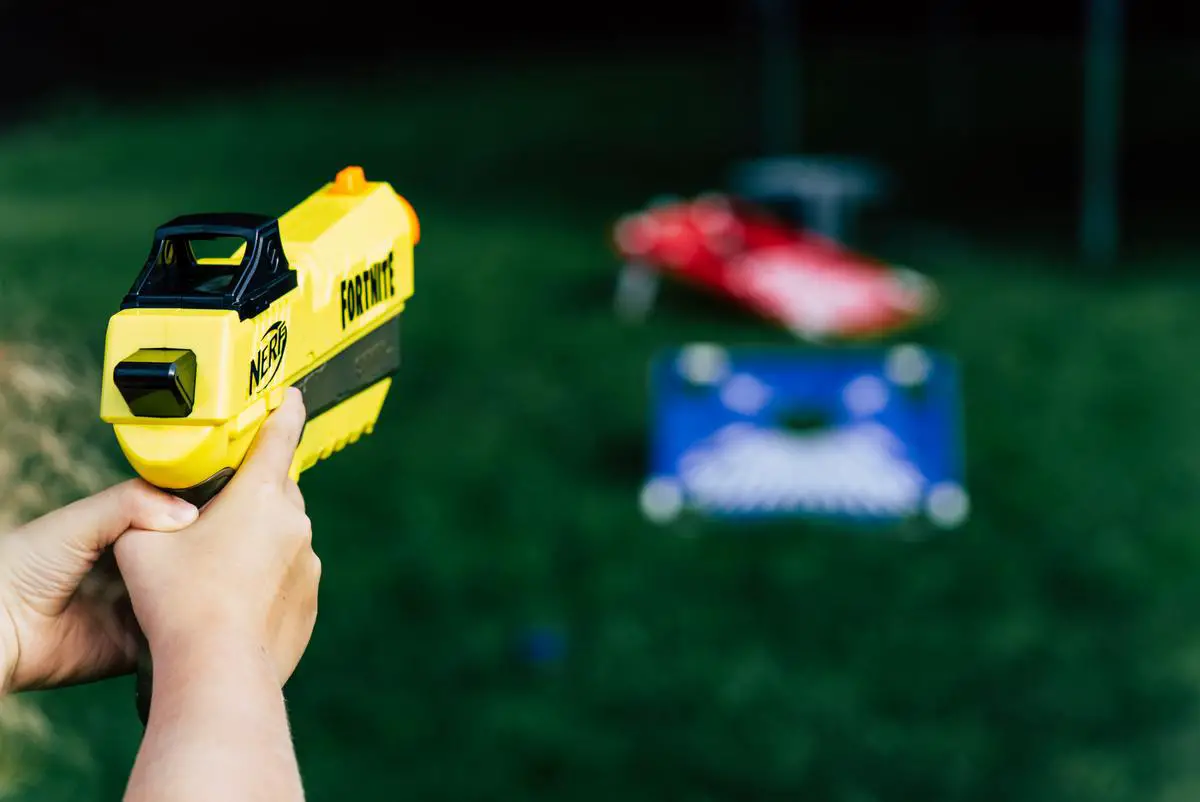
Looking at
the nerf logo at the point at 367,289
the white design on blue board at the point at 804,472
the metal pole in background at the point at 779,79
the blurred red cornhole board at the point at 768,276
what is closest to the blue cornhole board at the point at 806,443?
the white design on blue board at the point at 804,472

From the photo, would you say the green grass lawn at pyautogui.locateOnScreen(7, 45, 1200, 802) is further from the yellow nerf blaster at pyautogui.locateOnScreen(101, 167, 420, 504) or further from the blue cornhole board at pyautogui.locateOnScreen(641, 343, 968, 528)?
the yellow nerf blaster at pyautogui.locateOnScreen(101, 167, 420, 504)

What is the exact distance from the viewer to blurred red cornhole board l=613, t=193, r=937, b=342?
264 inches

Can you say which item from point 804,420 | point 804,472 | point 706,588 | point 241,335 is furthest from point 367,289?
point 804,420

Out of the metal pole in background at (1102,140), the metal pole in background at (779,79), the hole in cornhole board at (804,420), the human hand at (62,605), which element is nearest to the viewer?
the human hand at (62,605)

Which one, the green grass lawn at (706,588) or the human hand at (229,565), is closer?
the human hand at (229,565)

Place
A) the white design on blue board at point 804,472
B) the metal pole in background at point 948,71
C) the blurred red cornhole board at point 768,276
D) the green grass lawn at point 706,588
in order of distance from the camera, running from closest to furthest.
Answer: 1. the green grass lawn at point 706,588
2. the white design on blue board at point 804,472
3. the blurred red cornhole board at point 768,276
4. the metal pole in background at point 948,71

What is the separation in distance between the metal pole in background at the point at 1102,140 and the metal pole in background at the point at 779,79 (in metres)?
2.19

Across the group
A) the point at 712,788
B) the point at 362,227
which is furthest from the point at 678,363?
the point at 362,227

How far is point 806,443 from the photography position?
5.00 meters

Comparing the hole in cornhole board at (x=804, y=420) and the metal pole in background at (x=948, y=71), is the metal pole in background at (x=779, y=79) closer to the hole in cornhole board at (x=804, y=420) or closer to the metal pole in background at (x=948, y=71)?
the metal pole in background at (x=948, y=71)

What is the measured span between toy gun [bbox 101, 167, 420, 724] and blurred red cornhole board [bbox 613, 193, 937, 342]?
5668mm

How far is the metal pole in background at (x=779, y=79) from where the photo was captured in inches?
467

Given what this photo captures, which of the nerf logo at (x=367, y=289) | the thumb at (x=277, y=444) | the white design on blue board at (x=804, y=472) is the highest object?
the nerf logo at (x=367, y=289)

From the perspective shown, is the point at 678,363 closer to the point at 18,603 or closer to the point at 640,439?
the point at 640,439
